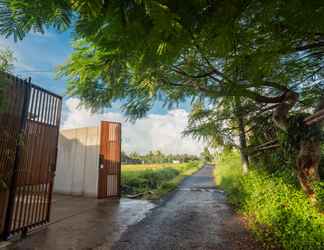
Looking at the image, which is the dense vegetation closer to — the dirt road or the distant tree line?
the dirt road

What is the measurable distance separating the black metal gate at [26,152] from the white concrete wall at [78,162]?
329cm

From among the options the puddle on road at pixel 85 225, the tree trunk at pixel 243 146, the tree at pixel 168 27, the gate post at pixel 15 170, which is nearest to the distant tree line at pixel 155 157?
the puddle on road at pixel 85 225

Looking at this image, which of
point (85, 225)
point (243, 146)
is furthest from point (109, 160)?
point (243, 146)

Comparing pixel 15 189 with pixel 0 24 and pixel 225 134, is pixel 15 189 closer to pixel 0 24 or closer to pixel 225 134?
pixel 0 24

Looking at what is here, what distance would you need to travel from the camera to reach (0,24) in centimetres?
111

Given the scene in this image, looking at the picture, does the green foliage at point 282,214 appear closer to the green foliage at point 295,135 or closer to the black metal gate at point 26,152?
the green foliage at point 295,135

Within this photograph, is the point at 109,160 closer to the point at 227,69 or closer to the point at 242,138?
the point at 242,138

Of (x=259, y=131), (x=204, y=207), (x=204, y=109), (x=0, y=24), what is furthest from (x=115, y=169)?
(x=0, y=24)

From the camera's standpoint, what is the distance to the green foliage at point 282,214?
256 cm

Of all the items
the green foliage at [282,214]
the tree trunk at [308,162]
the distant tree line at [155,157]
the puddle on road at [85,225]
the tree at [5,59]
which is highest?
the distant tree line at [155,157]

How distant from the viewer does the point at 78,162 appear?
7.89 meters

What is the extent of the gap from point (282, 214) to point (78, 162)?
688 centimetres

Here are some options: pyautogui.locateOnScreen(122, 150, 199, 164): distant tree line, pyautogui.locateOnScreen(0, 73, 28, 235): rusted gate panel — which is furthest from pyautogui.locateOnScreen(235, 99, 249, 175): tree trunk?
pyautogui.locateOnScreen(122, 150, 199, 164): distant tree line

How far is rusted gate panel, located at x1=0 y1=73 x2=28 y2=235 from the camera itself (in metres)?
3.12
